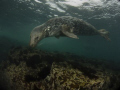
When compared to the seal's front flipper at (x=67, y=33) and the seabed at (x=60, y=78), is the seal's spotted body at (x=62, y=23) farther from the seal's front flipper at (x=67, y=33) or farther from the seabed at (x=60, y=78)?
the seabed at (x=60, y=78)

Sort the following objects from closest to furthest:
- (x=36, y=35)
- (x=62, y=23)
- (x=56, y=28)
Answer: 1. (x=36, y=35)
2. (x=56, y=28)
3. (x=62, y=23)

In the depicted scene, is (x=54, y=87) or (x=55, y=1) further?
(x=55, y=1)

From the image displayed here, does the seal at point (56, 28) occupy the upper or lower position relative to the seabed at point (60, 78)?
upper

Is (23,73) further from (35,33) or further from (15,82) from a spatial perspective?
(35,33)

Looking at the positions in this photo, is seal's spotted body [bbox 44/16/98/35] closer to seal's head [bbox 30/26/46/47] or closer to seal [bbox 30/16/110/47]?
seal [bbox 30/16/110/47]

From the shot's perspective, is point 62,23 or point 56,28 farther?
point 62,23

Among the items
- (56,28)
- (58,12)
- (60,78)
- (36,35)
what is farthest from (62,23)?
(58,12)

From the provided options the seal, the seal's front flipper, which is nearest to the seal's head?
the seal

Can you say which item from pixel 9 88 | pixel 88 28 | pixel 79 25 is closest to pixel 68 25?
pixel 79 25

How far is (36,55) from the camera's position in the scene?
24.4 ft

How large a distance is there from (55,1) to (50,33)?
473 inches

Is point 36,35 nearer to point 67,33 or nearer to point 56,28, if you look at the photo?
point 56,28

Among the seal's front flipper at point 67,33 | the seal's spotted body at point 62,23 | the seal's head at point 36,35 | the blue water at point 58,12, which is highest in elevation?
the blue water at point 58,12

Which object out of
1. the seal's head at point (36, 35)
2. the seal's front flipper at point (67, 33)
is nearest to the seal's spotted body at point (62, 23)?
the seal's front flipper at point (67, 33)
